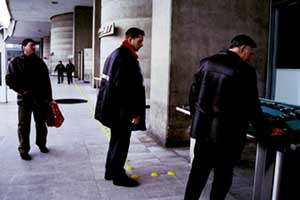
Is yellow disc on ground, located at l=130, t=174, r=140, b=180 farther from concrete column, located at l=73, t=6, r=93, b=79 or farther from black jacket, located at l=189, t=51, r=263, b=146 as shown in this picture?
concrete column, located at l=73, t=6, r=93, b=79

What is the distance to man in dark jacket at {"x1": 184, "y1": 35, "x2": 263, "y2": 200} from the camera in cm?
260

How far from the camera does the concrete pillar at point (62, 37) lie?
28.8 metres

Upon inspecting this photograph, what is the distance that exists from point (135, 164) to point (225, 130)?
2.27m

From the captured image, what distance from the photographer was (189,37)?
546 centimetres

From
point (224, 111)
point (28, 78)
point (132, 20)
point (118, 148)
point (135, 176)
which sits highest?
point (132, 20)

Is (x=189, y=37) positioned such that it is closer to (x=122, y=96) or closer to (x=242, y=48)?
(x=122, y=96)

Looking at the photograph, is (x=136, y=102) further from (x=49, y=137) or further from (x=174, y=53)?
(x=49, y=137)

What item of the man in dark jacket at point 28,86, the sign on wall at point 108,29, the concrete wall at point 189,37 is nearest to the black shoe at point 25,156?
the man in dark jacket at point 28,86

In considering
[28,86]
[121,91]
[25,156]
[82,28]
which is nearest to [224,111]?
[121,91]

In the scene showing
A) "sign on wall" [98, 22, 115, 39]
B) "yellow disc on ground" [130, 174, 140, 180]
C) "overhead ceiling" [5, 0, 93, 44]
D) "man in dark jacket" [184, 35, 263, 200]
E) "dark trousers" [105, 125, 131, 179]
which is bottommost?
"yellow disc on ground" [130, 174, 140, 180]

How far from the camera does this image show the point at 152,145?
5754mm

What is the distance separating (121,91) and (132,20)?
426 inches

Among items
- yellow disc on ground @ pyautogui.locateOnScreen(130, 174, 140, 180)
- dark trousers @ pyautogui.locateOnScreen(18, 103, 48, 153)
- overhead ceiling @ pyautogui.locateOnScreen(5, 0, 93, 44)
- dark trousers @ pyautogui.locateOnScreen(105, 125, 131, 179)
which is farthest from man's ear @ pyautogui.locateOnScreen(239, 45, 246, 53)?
overhead ceiling @ pyautogui.locateOnScreen(5, 0, 93, 44)

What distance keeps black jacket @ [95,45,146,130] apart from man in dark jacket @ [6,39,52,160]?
4.74 feet
